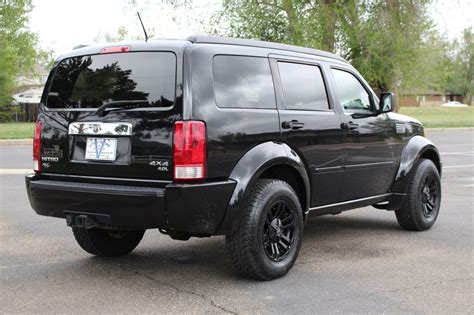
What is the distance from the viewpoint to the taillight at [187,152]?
434 cm

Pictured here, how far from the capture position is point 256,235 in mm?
4637

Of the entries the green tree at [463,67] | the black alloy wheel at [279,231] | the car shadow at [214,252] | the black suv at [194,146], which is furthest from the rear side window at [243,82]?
the green tree at [463,67]

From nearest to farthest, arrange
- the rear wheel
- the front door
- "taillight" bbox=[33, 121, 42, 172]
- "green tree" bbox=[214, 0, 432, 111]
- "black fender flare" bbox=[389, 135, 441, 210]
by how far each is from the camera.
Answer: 1. "taillight" bbox=[33, 121, 42, 172]
2. the rear wheel
3. the front door
4. "black fender flare" bbox=[389, 135, 441, 210]
5. "green tree" bbox=[214, 0, 432, 111]

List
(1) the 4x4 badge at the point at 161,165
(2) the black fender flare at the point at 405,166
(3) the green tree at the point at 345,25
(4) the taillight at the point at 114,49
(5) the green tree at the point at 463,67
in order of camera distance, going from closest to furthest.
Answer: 1. (1) the 4x4 badge at the point at 161,165
2. (4) the taillight at the point at 114,49
3. (2) the black fender flare at the point at 405,166
4. (3) the green tree at the point at 345,25
5. (5) the green tree at the point at 463,67

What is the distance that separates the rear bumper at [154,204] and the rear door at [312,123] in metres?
0.95

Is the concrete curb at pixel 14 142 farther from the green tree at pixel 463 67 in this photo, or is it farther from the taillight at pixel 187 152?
the green tree at pixel 463 67

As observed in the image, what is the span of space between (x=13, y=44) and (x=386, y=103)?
45696 millimetres

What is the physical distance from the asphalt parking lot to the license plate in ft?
3.22

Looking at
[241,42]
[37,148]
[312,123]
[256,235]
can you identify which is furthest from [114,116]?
[312,123]

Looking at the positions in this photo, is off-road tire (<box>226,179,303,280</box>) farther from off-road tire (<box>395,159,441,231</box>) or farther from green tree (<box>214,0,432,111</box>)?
green tree (<box>214,0,432,111</box>)

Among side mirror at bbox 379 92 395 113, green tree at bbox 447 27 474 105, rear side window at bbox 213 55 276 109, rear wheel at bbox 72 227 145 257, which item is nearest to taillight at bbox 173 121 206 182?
rear side window at bbox 213 55 276 109

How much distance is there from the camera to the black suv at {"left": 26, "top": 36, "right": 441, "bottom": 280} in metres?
4.41

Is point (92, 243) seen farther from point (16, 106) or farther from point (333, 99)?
point (16, 106)

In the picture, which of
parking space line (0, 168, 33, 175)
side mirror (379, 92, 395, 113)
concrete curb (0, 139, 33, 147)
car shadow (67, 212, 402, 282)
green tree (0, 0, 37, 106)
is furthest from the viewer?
green tree (0, 0, 37, 106)
